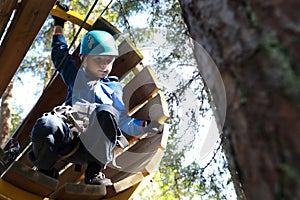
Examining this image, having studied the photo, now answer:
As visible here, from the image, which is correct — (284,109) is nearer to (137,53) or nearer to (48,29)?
(137,53)

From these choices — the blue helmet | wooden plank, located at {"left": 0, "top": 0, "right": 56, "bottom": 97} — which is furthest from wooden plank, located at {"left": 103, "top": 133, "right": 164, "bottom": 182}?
wooden plank, located at {"left": 0, "top": 0, "right": 56, "bottom": 97}

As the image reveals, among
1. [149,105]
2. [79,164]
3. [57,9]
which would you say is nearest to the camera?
[79,164]

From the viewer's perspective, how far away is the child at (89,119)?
2.61 metres

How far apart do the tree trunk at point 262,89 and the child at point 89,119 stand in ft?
6.40

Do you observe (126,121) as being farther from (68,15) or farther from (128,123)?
(68,15)

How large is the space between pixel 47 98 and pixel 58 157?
28.7 inches

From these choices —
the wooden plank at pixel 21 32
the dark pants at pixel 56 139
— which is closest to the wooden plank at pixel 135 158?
the dark pants at pixel 56 139

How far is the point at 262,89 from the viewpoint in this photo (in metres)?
0.63

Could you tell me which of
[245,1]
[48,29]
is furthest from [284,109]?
[48,29]

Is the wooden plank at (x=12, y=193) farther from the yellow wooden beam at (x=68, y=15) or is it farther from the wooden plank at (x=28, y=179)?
the yellow wooden beam at (x=68, y=15)

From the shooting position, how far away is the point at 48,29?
779cm

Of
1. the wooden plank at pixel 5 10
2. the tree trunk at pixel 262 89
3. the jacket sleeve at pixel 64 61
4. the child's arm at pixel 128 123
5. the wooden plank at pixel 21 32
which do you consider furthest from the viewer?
the jacket sleeve at pixel 64 61

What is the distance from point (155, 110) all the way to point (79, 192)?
0.88m

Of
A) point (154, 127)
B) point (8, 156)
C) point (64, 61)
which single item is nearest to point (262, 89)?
point (8, 156)
